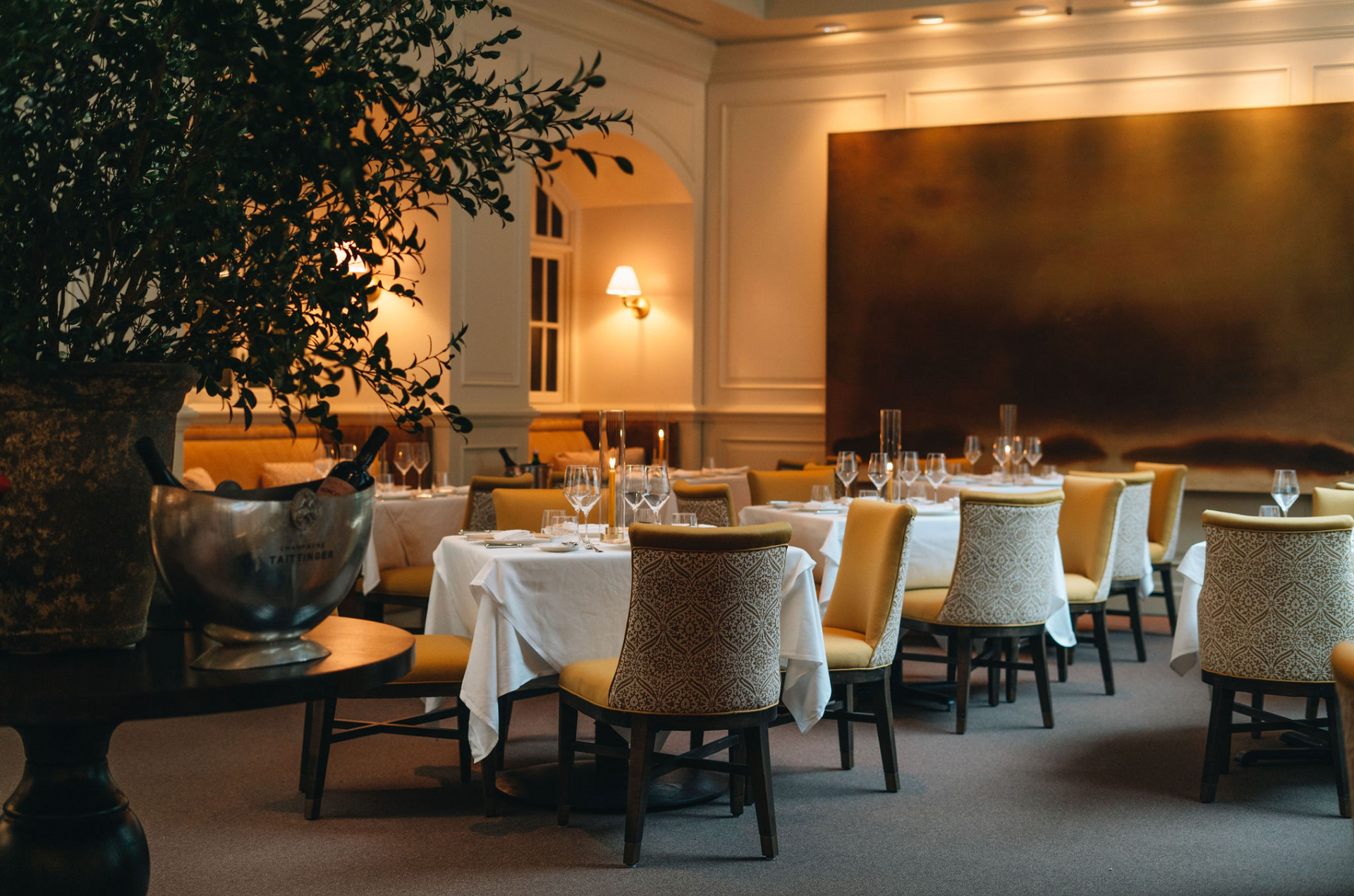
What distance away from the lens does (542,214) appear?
9656 millimetres

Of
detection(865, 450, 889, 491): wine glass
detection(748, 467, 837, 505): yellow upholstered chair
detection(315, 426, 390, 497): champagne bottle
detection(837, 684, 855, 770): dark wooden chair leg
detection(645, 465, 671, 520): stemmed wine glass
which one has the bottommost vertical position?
detection(837, 684, 855, 770): dark wooden chair leg

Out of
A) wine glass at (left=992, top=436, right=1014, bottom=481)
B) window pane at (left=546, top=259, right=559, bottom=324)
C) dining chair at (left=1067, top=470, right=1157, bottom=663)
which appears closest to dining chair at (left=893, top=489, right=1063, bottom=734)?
dining chair at (left=1067, top=470, right=1157, bottom=663)

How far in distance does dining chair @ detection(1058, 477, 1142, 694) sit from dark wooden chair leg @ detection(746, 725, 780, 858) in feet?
7.56

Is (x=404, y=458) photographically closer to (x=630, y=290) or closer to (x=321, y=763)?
(x=321, y=763)

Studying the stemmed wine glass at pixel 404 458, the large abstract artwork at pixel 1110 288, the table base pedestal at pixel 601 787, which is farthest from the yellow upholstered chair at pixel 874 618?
the large abstract artwork at pixel 1110 288

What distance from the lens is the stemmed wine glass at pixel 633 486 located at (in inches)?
165

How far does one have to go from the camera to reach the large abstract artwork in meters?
7.79

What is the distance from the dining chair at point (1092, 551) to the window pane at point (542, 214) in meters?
5.08

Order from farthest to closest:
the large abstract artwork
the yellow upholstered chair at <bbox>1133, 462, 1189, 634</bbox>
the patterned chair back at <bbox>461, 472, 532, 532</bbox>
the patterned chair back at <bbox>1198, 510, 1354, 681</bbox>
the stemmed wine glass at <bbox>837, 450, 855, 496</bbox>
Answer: the large abstract artwork < the yellow upholstered chair at <bbox>1133, 462, 1189, 634</bbox> < the stemmed wine glass at <bbox>837, 450, 855, 496</bbox> < the patterned chair back at <bbox>461, 472, 532, 532</bbox> < the patterned chair back at <bbox>1198, 510, 1354, 681</bbox>

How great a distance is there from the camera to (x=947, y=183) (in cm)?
866

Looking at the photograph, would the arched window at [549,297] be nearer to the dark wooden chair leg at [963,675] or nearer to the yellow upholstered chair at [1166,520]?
the yellow upholstered chair at [1166,520]

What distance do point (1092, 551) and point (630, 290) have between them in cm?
468

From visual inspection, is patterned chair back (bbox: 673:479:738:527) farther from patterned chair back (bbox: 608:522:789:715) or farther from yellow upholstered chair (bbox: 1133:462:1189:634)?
yellow upholstered chair (bbox: 1133:462:1189:634)

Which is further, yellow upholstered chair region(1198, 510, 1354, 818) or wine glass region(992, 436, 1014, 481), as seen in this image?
wine glass region(992, 436, 1014, 481)
